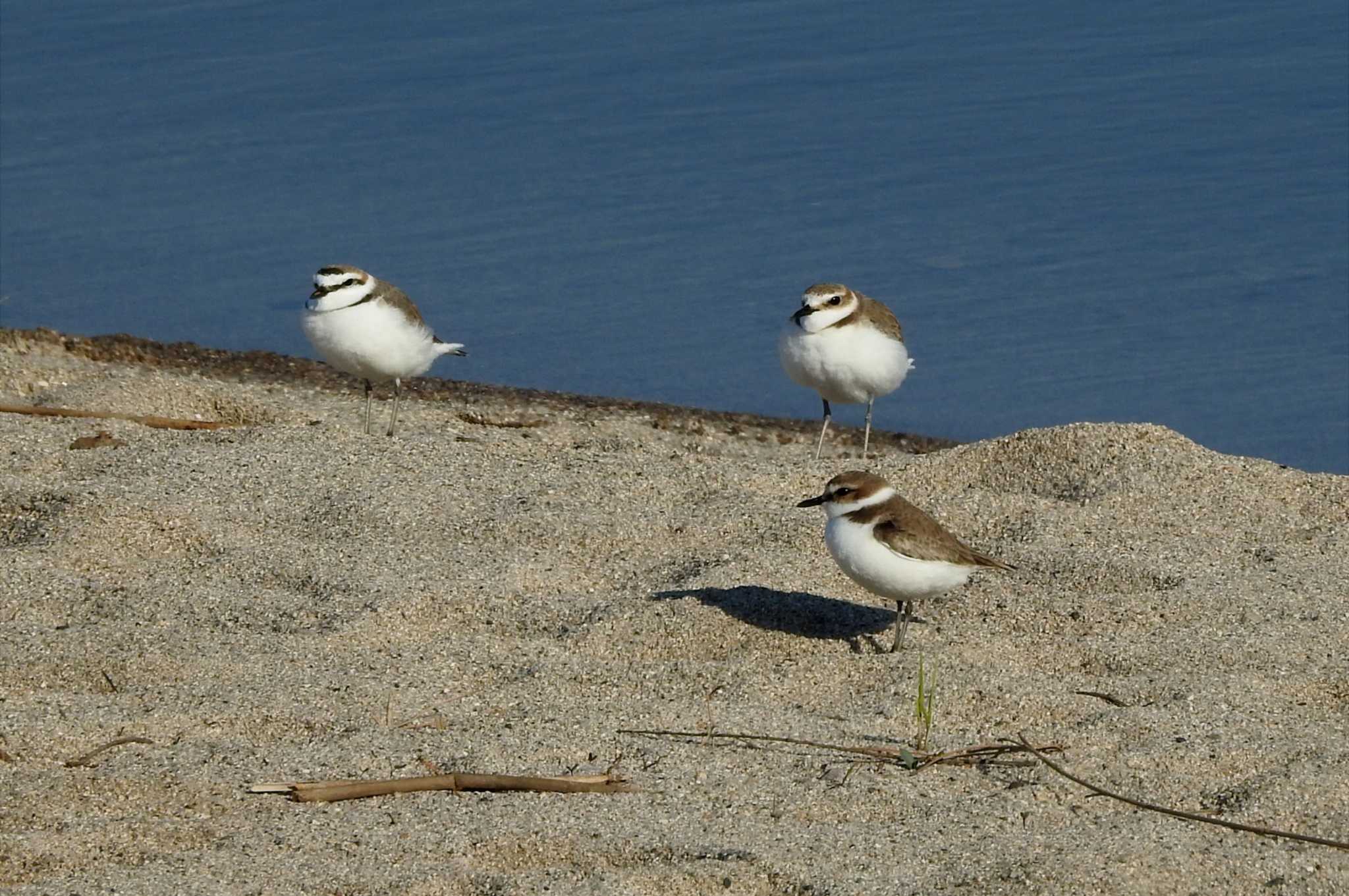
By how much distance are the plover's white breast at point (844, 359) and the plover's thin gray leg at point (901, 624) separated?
2.97 m

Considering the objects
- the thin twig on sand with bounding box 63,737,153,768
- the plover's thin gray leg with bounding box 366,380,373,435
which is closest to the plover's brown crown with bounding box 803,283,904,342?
the plover's thin gray leg with bounding box 366,380,373,435

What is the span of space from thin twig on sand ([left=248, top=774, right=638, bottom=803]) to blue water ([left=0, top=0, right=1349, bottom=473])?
5.93m

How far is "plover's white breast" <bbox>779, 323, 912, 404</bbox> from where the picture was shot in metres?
8.75

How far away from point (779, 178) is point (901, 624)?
7.75 m

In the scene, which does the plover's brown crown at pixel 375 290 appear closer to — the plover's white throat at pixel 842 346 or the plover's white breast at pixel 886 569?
the plover's white throat at pixel 842 346

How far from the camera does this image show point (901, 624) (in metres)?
5.78

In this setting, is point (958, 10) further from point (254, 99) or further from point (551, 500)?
point (551, 500)

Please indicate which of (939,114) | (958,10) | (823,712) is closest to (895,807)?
(823,712)

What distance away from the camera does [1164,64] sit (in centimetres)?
1491

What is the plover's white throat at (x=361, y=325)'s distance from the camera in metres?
8.85

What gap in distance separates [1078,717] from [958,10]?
1288 cm

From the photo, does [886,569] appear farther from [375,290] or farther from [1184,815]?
[375,290]

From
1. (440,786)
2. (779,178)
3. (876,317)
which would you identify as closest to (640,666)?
(440,786)

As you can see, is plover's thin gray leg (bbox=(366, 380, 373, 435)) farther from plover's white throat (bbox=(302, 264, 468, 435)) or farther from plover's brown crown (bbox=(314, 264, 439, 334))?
plover's brown crown (bbox=(314, 264, 439, 334))
